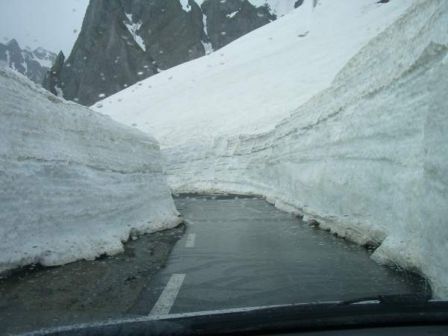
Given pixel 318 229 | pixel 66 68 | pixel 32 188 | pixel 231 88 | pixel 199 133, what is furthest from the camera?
pixel 66 68

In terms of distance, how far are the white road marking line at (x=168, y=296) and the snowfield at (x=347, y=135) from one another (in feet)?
8.17

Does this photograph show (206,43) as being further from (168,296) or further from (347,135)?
(168,296)

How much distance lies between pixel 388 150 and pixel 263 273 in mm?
3088

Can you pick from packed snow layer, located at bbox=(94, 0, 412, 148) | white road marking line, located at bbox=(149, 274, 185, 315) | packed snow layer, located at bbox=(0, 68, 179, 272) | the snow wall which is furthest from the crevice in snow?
white road marking line, located at bbox=(149, 274, 185, 315)

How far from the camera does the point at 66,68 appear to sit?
4163 inches

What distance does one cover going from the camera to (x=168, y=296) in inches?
190

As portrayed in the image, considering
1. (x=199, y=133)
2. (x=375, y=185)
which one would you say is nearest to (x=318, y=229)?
(x=375, y=185)

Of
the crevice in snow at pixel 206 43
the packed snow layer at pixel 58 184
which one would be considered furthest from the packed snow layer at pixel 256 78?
the crevice in snow at pixel 206 43

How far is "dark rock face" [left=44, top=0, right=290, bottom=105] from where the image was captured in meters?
99.0

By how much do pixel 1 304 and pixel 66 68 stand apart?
109m

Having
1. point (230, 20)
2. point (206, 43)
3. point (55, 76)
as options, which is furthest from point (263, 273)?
point (55, 76)

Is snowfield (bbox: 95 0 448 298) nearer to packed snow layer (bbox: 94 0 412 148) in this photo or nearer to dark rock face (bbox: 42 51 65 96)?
packed snow layer (bbox: 94 0 412 148)

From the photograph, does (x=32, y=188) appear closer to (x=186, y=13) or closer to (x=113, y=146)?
(x=113, y=146)

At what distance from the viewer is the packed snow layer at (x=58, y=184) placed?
19.3ft
